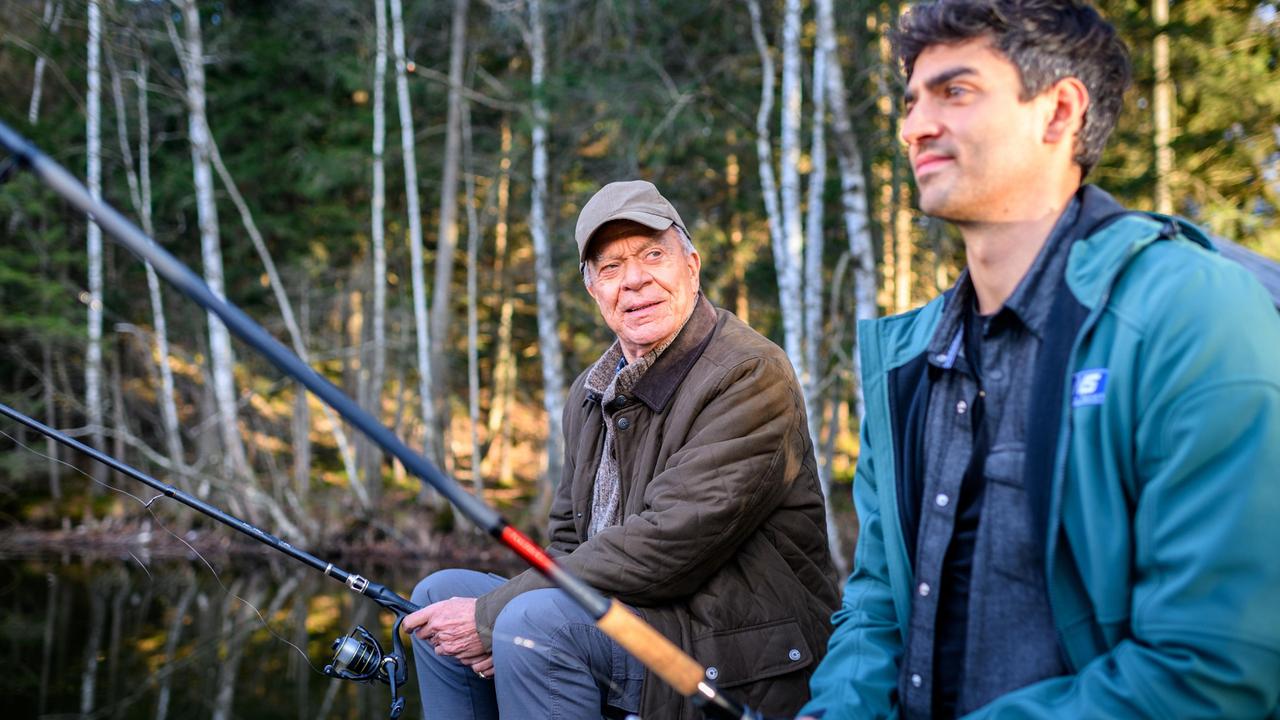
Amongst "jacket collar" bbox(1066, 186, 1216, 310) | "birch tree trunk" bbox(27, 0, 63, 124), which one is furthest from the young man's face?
"birch tree trunk" bbox(27, 0, 63, 124)

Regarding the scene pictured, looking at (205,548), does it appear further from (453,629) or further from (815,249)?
(453,629)

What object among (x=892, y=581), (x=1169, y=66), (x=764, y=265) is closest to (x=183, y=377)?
(x=764, y=265)

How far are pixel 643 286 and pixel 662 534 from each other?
2.44 ft

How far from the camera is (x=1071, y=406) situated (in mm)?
1524

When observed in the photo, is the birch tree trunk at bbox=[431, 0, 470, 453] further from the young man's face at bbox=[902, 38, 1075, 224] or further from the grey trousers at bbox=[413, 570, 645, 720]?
the young man's face at bbox=[902, 38, 1075, 224]

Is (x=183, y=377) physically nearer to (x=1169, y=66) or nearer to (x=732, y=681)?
(x=1169, y=66)

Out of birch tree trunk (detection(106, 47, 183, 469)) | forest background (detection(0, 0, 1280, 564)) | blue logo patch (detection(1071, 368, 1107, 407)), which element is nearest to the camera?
blue logo patch (detection(1071, 368, 1107, 407))

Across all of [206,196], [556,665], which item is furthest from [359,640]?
[206,196]

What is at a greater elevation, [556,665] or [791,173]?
[791,173]

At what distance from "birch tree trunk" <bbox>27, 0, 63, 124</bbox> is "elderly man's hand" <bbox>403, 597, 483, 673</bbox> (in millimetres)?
12023

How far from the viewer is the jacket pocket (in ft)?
7.75

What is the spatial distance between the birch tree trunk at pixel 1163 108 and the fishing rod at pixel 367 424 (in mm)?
8916

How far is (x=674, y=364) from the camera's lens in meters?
2.77

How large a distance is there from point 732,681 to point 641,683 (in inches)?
8.4
